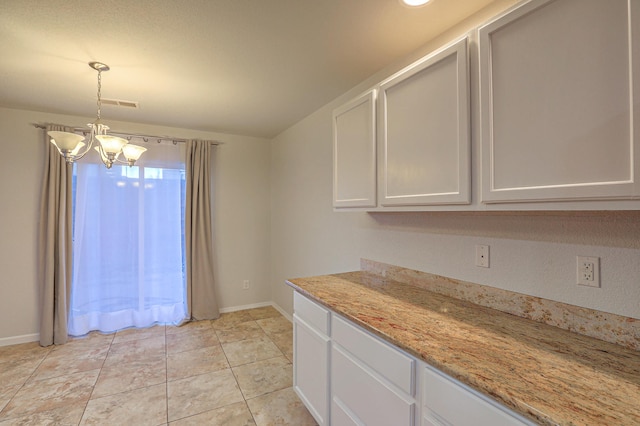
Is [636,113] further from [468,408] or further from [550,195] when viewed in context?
[468,408]

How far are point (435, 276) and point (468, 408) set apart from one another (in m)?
0.98

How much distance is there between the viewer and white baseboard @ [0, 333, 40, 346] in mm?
3152

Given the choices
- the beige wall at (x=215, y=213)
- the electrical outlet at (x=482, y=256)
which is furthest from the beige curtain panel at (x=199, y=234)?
the electrical outlet at (x=482, y=256)

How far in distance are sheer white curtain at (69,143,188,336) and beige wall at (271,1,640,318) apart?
1561 millimetres

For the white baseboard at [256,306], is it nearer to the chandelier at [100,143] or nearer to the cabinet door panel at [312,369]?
the cabinet door panel at [312,369]

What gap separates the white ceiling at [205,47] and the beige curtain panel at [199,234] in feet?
3.07

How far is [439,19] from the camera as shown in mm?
1701

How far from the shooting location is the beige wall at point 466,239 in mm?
1159

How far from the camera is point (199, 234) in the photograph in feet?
12.7

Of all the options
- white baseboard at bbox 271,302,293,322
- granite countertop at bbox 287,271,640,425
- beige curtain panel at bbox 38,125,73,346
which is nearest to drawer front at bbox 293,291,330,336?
granite countertop at bbox 287,271,640,425

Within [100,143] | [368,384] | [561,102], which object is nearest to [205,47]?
[100,143]

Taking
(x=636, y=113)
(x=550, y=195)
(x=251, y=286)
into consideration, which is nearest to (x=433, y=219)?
(x=550, y=195)

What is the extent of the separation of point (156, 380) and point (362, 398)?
195 cm

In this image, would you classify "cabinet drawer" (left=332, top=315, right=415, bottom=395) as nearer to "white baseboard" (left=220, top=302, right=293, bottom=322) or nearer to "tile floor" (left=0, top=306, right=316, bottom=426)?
"tile floor" (left=0, top=306, right=316, bottom=426)
